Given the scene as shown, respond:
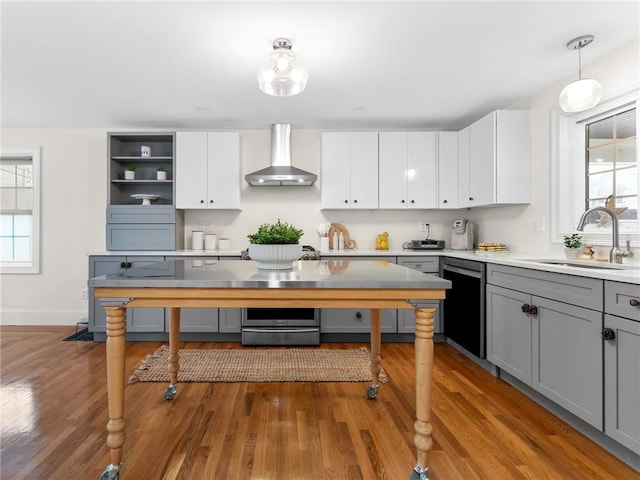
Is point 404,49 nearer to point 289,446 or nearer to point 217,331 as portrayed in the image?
point 289,446

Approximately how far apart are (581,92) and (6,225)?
240 inches

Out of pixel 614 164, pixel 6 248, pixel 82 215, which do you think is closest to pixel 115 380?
pixel 614 164

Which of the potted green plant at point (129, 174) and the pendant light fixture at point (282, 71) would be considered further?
the potted green plant at point (129, 174)

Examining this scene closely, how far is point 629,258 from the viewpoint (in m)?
2.29

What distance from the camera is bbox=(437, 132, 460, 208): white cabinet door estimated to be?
13.0 feet

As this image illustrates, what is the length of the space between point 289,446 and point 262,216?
289 centimetres

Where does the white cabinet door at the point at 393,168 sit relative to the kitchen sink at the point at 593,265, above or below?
above

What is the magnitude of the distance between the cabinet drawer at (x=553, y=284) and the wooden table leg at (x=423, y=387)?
0.98 m

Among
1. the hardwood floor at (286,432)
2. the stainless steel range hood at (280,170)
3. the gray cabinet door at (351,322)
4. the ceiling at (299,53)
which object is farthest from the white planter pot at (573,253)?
the stainless steel range hood at (280,170)

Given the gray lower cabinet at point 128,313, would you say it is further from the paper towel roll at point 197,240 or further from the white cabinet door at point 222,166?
the white cabinet door at point 222,166

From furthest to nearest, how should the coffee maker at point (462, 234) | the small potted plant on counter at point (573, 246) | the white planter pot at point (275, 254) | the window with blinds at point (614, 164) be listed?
the coffee maker at point (462, 234), the small potted plant on counter at point (573, 246), the window with blinds at point (614, 164), the white planter pot at point (275, 254)

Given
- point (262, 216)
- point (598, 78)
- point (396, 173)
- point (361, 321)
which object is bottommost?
point (361, 321)

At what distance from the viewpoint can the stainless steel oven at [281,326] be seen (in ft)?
11.4

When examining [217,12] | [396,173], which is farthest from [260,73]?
[396,173]
